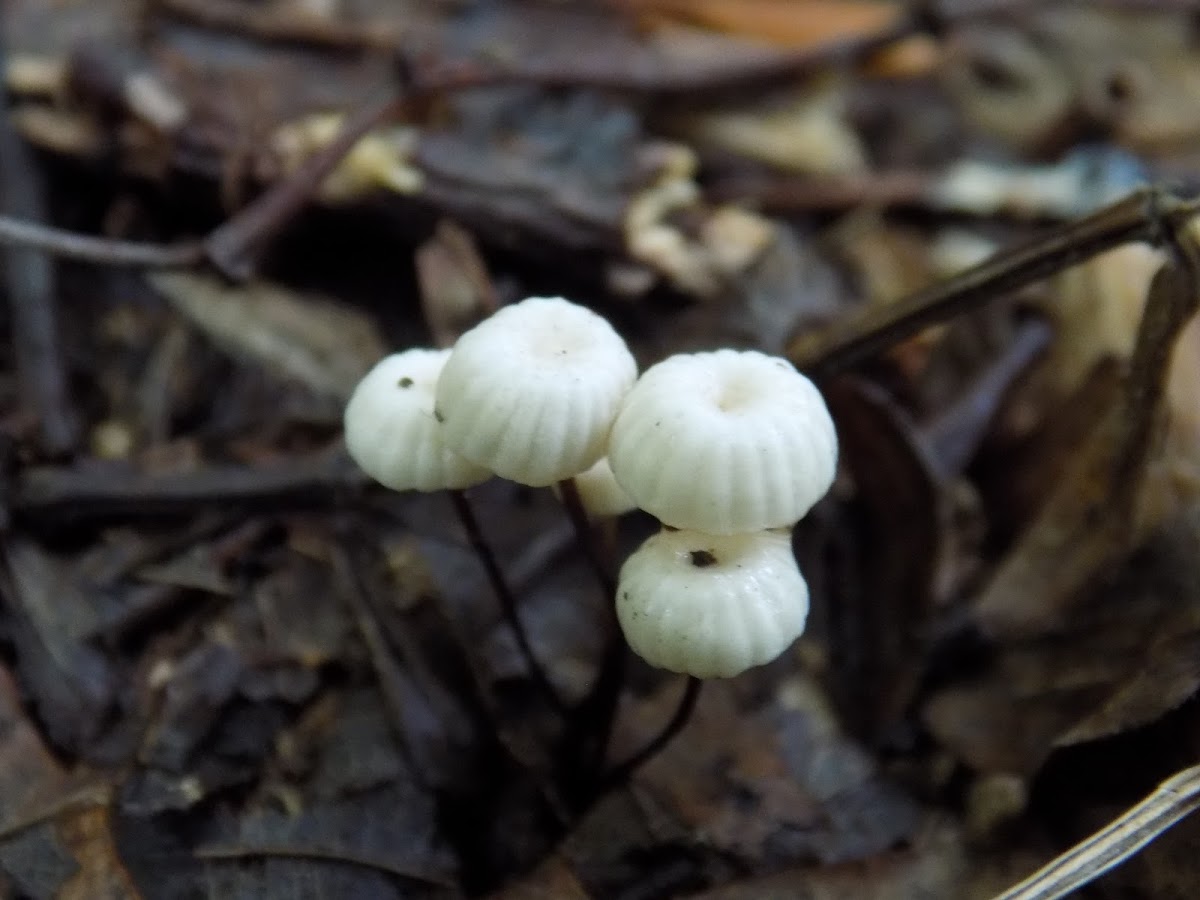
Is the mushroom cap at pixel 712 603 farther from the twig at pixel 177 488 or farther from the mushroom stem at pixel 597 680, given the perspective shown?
the twig at pixel 177 488

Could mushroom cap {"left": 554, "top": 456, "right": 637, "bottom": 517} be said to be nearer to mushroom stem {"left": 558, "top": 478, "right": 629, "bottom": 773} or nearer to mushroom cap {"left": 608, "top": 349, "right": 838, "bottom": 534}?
mushroom stem {"left": 558, "top": 478, "right": 629, "bottom": 773}

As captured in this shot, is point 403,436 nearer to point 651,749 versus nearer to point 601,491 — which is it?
point 601,491

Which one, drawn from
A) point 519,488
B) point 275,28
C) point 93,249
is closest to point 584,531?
point 519,488

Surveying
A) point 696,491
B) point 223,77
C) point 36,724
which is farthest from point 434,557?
point 223,77

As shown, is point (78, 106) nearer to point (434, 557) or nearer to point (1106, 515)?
point (434, 557)

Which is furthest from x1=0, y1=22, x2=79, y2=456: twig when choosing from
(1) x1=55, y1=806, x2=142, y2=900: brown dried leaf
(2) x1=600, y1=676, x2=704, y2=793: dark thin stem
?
(2) x1=600, y1=676, x2=704, y2=793: dark thin stem

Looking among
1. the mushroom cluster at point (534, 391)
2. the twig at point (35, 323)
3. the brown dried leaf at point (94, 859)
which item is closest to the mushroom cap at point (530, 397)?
the mushroom cluster at point (534, 391)
